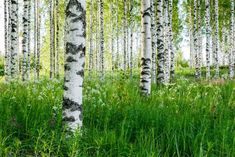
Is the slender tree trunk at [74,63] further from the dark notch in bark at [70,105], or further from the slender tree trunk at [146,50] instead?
the slender tree trunk at [146,50]

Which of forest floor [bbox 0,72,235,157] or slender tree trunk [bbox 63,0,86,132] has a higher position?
slender tree trunk [bbox 63,0,86,132]

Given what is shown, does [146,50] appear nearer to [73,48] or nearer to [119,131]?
[119,131]

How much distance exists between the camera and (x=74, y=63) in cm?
527

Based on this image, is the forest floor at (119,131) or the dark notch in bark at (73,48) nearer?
the forest floor at (119,131)

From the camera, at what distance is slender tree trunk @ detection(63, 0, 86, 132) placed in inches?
206

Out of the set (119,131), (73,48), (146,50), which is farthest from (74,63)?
(146,50)

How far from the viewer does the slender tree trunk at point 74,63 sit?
5.24 meters

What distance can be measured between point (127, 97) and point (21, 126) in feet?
9.01

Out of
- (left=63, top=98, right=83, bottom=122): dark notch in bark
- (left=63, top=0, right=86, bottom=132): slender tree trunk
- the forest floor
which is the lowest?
the forest floor

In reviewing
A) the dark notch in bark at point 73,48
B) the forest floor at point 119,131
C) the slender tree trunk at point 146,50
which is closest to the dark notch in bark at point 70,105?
the forest floor at point 119,131

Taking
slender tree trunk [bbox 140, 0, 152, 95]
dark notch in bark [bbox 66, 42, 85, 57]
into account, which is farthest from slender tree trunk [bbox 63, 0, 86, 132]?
slender tree trunk [bbox 140, 0, 152, 95]

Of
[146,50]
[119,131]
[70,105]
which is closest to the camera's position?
[70,105]

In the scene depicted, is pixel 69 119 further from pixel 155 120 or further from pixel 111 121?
pixel 155 120

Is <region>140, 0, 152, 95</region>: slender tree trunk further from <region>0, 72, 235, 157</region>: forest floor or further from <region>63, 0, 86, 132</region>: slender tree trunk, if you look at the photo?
<region>63, 0, 86, 132</region>: slender tree trunk
